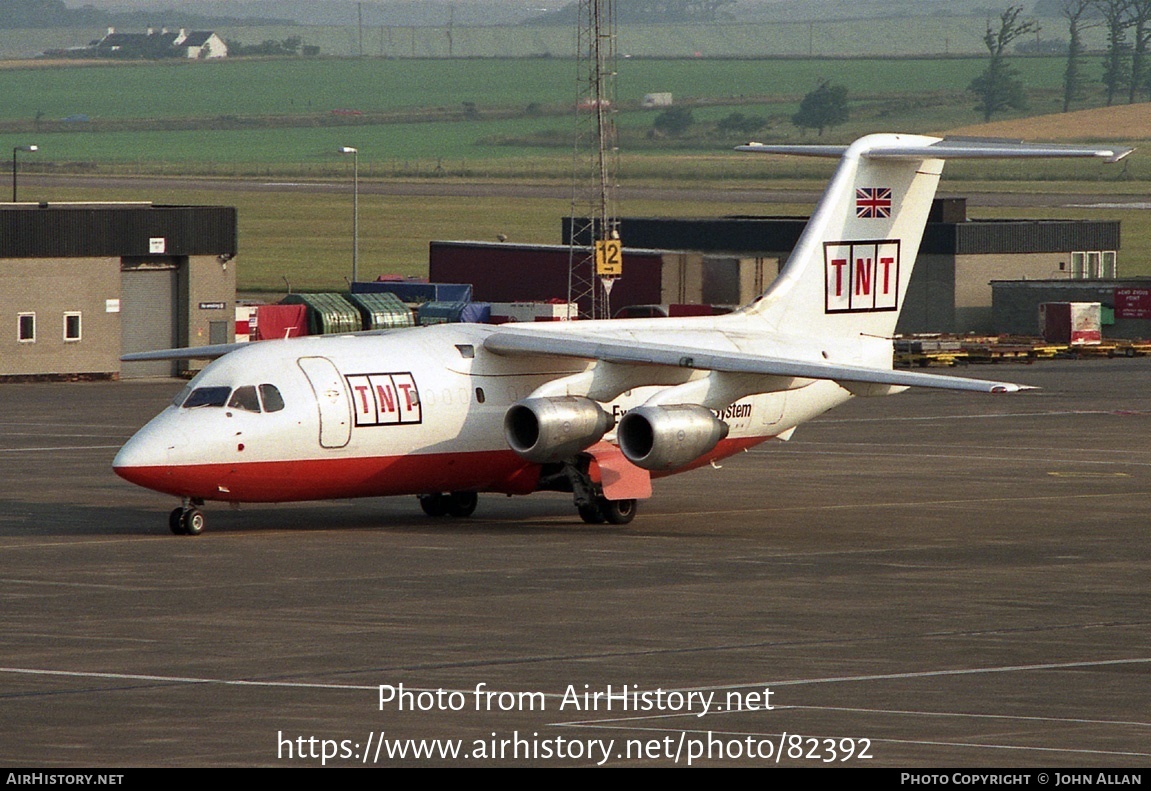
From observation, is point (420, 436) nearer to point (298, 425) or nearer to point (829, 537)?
point (298, 425)

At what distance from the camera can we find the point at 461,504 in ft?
121

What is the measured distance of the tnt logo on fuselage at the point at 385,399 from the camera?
109ft

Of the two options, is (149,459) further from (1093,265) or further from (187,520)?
(1093,265)

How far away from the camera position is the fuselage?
32.1 meters

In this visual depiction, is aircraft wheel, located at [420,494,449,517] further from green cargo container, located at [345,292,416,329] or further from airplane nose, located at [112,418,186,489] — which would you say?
green cargo container, located at [345,292,416,329]

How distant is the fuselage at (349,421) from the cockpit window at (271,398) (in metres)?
0.02

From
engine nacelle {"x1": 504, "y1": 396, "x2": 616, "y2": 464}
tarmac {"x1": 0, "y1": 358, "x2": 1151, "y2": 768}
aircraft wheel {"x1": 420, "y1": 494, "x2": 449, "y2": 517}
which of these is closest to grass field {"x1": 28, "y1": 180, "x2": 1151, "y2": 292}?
aircraft wheel {"x1": 420, "y1": 494, "x2": 449, "y2": 517}

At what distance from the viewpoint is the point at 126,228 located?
68188 millimetres

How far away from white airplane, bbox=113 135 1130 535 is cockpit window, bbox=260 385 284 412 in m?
0.03

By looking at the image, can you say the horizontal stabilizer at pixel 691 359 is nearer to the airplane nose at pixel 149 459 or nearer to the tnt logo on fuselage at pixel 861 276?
the tnt logo on fuselage at pixel 861 276

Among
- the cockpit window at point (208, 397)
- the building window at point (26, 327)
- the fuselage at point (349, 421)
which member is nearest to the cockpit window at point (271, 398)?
the fuselage at point (349, 421)
